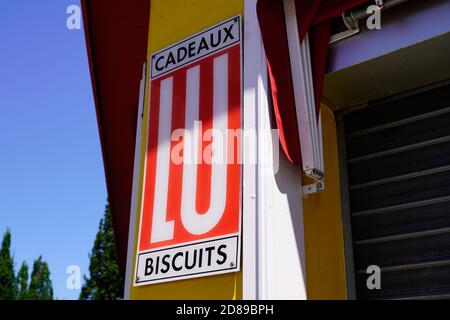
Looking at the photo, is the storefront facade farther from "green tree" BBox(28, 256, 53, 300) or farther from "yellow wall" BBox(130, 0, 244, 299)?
"green tree" BBox(28, 256, 53, 300)

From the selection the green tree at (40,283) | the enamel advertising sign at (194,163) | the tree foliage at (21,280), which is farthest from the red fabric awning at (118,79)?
the green tree at (40,283)

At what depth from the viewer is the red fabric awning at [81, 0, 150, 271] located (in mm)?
4168

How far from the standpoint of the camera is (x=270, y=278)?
100 inches

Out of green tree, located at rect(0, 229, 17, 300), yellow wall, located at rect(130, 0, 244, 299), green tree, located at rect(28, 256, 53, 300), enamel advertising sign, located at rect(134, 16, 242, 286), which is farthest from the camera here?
green tree, located at rect(28, 256, 53, 300)

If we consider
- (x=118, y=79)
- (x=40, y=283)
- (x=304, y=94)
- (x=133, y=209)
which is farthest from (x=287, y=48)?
(x=40, y=283)

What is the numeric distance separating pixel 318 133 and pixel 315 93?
0.21 meters

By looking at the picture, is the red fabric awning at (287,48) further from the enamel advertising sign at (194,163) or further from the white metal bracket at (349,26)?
the enamel advertising sign at (194,163)

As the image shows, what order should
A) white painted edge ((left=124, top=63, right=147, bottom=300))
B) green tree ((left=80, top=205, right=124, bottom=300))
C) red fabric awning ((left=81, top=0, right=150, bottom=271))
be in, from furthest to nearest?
green tree ((left=80, top=205, right=124, bottom=300)), red fabric awning ((left=81, top=0, right=150, bottom=271)), white painted edge ((left=124, top=63, right=147, bottom=300))

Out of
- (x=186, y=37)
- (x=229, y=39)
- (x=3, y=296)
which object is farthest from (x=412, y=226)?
(x=3, y=296)

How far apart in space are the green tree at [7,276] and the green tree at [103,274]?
544 centimetres

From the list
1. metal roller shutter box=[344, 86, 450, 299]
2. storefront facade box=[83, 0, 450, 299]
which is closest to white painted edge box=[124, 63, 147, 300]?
storefront facade box=[83, 0, 450, 299]

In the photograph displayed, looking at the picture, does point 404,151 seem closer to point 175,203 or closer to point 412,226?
point 412,226
